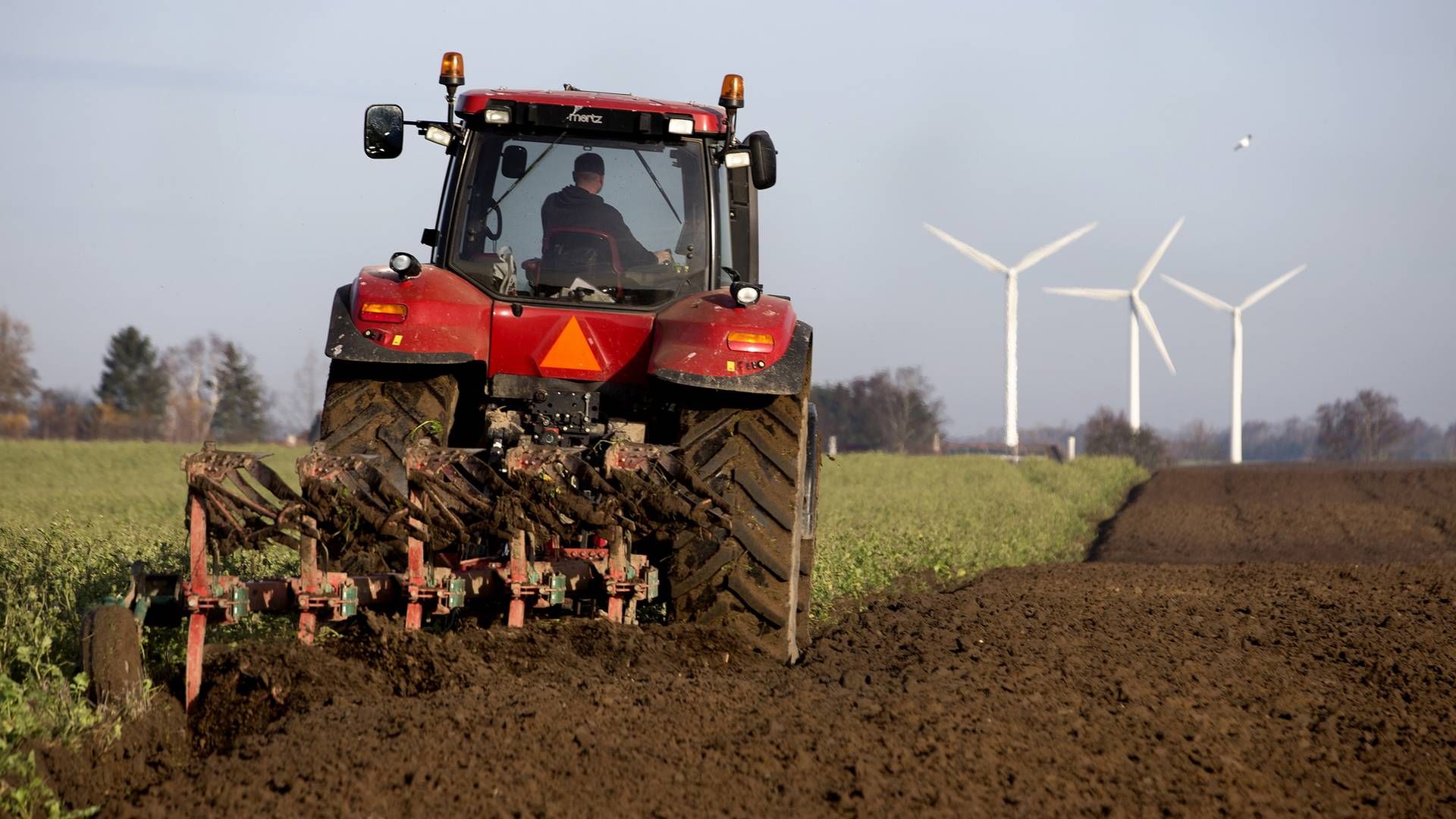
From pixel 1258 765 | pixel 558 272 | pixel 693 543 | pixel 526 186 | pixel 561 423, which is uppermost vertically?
pixel 526 186

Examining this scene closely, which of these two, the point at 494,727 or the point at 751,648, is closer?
the point at 494,727

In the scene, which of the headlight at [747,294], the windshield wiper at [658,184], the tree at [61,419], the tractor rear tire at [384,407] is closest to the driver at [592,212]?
the windshield wiper at [658,184]

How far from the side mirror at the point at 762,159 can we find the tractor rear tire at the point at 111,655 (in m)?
3.56

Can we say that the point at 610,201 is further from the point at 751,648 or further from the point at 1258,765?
the point at 1258,765

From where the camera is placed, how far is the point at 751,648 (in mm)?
6207

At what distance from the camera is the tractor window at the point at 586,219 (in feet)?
22.8

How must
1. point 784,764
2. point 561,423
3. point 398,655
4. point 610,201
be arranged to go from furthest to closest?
point 610,201, point 561,423, point 398,655, point 784,764

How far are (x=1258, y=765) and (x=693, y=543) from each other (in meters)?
2.47

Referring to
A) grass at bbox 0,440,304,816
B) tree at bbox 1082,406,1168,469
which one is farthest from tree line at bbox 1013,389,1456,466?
grass at bbox 0,440,304,816

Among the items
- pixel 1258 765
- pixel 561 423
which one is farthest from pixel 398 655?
pixel 1258 765

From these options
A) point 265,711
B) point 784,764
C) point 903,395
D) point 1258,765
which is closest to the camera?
point 784,764

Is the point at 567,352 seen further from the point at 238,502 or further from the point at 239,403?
the point at 239,403

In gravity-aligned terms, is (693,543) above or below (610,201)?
below

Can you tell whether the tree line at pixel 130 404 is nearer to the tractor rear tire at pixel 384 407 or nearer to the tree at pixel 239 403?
the tree at pixel 239 403
